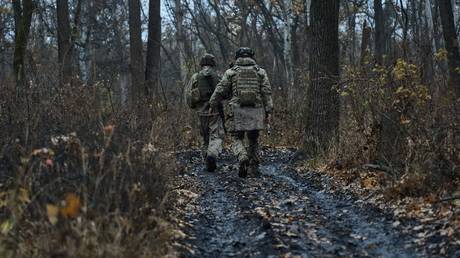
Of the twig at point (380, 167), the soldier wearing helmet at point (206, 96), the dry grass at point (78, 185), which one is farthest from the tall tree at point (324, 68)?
the dry grass at point (78, 185)

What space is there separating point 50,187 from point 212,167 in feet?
21.1

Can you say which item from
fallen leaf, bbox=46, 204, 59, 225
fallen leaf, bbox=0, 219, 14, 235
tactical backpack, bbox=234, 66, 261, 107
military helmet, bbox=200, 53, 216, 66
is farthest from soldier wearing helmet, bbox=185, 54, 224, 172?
fallen leaf, bbox=46, 204, 59, 225

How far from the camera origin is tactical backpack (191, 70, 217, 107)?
1245 centimetres

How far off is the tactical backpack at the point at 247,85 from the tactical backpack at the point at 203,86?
1.98 m

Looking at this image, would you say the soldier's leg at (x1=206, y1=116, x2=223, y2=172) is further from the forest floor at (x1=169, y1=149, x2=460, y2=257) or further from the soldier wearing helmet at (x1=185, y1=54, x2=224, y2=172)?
the forest floor at (x1=169, y1=149, x2=460, y2=257)

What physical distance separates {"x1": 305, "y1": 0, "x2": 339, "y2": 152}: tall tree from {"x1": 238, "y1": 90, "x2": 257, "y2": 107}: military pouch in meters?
1.90

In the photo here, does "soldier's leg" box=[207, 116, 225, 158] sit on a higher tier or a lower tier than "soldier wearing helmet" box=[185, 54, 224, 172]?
lower

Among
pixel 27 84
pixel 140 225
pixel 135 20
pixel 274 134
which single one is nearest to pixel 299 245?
pixel 140 225

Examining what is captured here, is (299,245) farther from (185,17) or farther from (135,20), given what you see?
(185,17)

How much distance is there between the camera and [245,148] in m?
10.8

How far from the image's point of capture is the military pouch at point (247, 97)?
10367mm

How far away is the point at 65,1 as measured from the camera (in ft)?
60.1

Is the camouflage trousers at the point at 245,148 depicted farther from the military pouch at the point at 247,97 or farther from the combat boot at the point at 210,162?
the combat boot at the point at 210,162

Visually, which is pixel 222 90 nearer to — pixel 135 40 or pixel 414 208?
pixel 414 208
